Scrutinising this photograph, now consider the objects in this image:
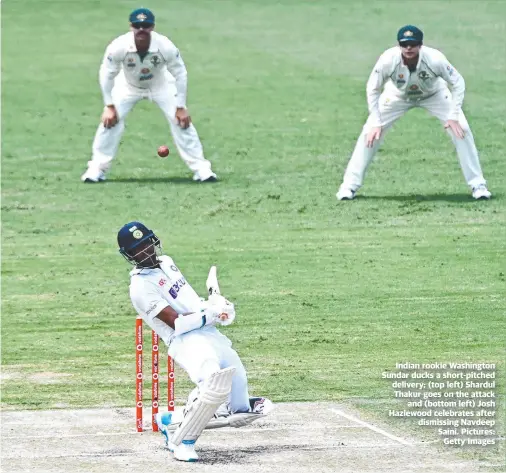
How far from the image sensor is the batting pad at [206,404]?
10.5 metres

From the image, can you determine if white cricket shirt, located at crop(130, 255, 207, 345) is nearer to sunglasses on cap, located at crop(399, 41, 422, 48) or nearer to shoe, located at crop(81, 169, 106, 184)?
sunglasses on cap, located at crop(399, 41, 422, 48)

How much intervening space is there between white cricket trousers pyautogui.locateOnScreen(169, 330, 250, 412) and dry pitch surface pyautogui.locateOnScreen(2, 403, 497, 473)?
1.14 feet

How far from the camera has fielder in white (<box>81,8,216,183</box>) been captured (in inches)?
788

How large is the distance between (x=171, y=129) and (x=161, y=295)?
1018 centimetres

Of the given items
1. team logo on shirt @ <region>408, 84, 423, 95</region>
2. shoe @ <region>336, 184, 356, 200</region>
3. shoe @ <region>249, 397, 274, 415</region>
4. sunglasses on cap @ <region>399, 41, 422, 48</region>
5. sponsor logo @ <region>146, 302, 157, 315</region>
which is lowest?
shoe @ <region>336, 184, 356, 200</region>

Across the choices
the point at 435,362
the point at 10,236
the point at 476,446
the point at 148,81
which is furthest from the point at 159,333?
the point at 148,81

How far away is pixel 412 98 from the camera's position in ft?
63.8

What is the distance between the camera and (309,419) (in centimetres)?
1173

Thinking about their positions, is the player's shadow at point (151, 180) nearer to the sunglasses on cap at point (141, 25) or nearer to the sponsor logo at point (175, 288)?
the sunglasses on cap at point (141, 25)

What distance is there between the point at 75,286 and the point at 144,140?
764 centimetres

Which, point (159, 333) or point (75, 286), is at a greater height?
point (159, 333)

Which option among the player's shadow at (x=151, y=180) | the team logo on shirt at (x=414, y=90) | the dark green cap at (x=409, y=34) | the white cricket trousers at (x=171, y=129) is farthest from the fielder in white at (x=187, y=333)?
the player's shadow at (x=151, y=180)

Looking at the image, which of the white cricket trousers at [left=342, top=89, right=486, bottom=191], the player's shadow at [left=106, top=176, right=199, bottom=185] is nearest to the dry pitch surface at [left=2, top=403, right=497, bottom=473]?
the white cricket trousers at [left=342, top=89, right=486, bottom=191]

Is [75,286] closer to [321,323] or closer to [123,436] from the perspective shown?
[321,323]
